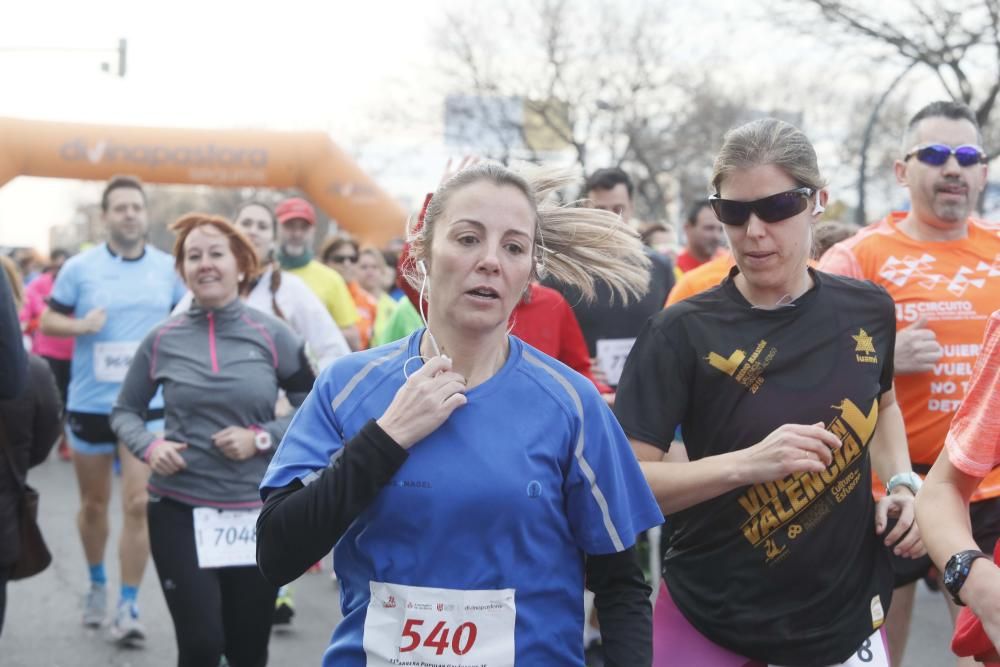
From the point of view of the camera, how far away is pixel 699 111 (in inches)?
1289

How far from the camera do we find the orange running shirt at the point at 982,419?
256 cm

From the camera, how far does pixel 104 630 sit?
22.4ft

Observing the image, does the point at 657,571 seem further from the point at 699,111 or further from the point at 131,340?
the point at 699,111

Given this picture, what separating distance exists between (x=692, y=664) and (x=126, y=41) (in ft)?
73.0

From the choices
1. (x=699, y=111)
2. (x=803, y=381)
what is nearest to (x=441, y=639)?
(x=803, y=381)

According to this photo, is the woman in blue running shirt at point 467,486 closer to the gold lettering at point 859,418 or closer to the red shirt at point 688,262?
the gold lettering at point 859,418

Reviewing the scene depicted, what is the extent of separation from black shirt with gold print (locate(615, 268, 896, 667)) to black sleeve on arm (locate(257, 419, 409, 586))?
3.16 ft

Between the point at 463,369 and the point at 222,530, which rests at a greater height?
the point at 463,369

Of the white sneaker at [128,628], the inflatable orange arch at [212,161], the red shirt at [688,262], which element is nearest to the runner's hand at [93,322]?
the white sneaker at [128,628]

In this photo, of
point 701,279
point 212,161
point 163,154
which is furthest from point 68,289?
point 212,161

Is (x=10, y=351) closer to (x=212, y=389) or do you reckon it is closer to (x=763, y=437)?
(x=212, y=389)

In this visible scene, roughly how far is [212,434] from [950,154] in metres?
3.04

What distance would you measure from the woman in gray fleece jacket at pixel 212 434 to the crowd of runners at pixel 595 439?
1 cm

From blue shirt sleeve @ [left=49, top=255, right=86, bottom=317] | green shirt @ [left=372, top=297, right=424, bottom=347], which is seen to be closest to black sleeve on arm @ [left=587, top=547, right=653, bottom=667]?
green shirt @ [left=372, top=297, right=424, bottom=347]
